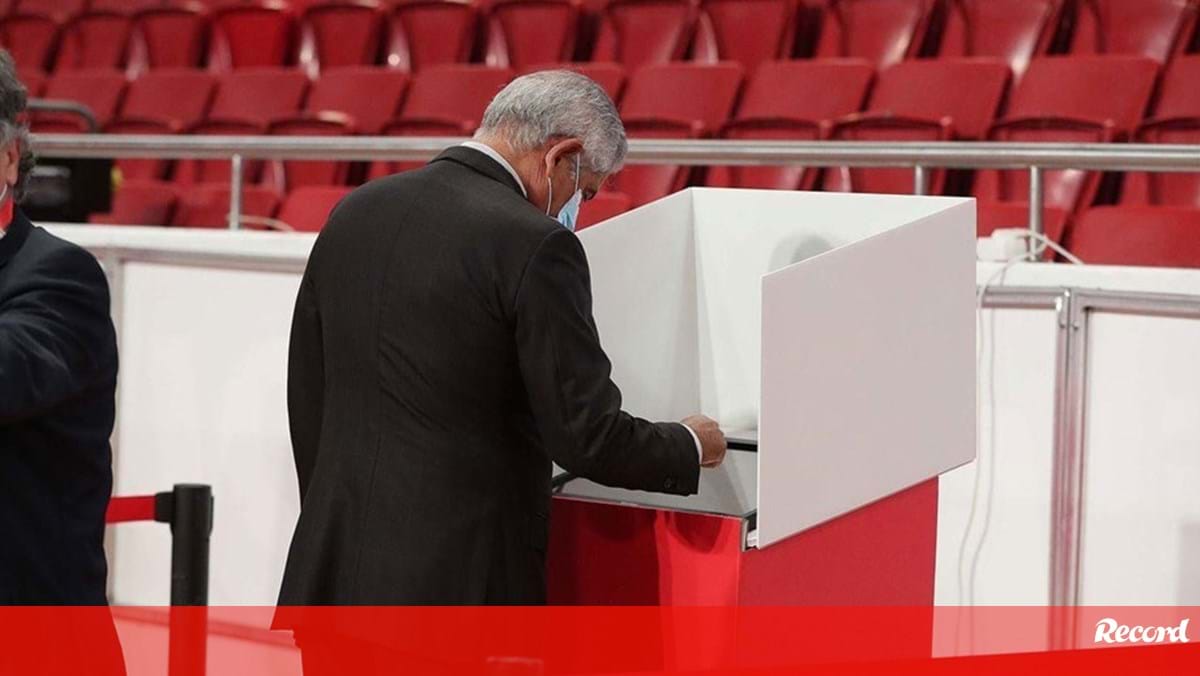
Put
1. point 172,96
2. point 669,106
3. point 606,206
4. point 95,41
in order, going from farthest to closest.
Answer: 1. point 95,41
2. point 172,96
3. point 669,106
4. point 606,206

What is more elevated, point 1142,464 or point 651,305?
point 651,305

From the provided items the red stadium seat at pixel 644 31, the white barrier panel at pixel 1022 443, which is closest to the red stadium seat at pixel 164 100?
the red stadium seat at pixel 644 31

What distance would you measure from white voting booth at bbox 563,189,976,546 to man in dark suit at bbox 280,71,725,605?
12cm

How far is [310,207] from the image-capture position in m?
4.16

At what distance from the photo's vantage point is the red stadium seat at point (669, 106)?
4.51 metres

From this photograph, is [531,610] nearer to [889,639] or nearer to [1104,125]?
[889,639]

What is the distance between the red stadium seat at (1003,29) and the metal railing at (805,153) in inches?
73.2

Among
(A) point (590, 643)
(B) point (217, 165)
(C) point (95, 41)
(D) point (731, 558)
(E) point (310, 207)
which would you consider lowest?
(A) point (590, 643)

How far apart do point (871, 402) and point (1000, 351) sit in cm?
78

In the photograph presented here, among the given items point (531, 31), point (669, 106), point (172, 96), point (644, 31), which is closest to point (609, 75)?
point (669, 106)

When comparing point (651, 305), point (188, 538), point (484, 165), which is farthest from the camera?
point (188, 538)

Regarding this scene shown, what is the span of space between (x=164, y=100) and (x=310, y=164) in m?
0.88

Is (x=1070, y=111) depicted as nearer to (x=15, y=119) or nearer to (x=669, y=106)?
(x=669, y=106)

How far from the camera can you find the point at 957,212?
5.78 ft
